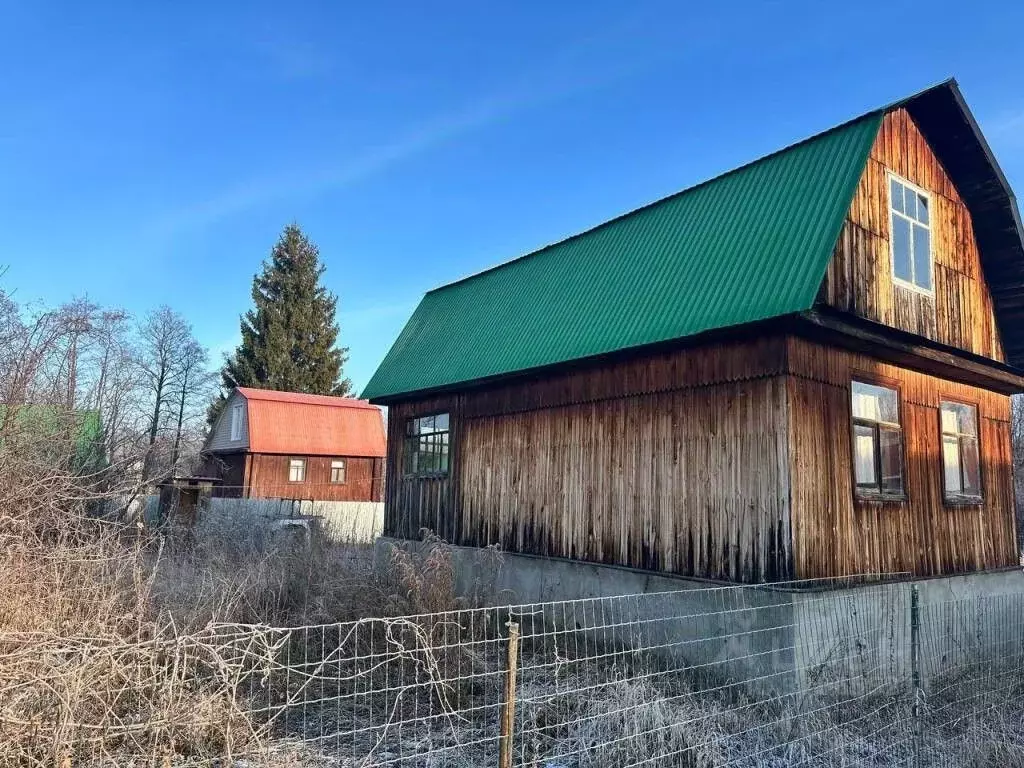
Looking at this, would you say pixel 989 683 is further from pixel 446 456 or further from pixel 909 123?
pixel 446 456

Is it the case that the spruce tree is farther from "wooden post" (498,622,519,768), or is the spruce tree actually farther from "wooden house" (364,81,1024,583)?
"wooden post" (498,622,519,768)

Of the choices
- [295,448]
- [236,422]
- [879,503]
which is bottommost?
[879,503]

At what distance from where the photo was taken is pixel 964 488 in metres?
11.5

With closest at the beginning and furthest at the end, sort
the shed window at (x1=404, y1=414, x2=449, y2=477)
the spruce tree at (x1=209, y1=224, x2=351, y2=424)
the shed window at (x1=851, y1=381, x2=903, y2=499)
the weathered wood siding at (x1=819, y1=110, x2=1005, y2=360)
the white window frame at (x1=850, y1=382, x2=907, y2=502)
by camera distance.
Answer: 1. the weathered wood siding at (x1=819, y1=110, x2=1005, y2=360)
2. the white window frame at (x1=850, y1=382, x2=907, y2=502)
3. the shed window at (x1=851, y1=381, x2=903, y2=499)
4. the shed window at (x1=404, y1=414, x2=449, y2=477)
5. the spruce tree at (x1=209, y1=224, x2=351, y2=424)

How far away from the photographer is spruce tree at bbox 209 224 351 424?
41.5m

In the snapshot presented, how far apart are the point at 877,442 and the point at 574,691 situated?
21.6ft

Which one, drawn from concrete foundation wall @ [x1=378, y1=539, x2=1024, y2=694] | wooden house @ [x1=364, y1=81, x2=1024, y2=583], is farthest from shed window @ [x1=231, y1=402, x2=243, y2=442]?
concrete foundation wall @ [x1=378, y1=539, x2=1024, y2=694]

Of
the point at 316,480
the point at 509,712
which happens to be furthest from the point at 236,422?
the point at 509,712

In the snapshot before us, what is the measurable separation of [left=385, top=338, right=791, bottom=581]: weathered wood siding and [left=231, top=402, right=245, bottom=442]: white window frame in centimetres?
2234

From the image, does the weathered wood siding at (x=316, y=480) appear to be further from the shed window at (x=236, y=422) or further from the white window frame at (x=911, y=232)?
the white window frame at (x=911, y=232)

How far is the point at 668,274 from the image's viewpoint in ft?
35.0

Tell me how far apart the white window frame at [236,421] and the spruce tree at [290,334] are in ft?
21.9

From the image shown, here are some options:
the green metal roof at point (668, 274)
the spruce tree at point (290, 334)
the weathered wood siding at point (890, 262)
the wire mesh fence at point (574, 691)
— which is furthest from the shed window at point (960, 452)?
the spruce tree at point (290, 334)

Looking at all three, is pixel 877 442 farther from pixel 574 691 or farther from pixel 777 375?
pixel 574 691
